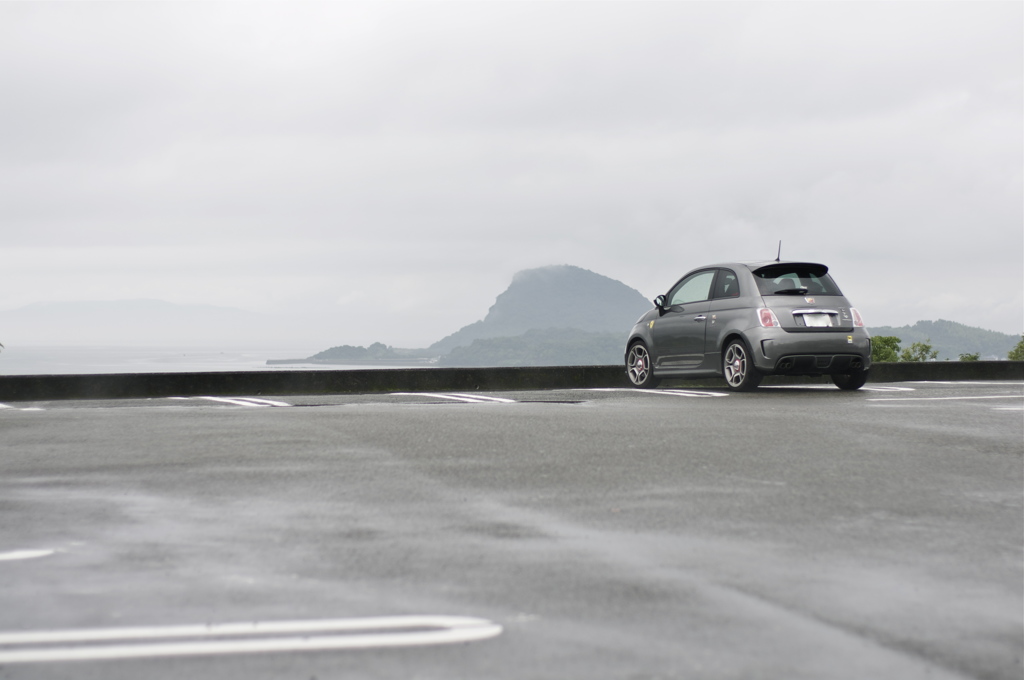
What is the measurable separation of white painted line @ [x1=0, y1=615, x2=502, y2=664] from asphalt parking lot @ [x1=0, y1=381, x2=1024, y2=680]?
0.04 feet

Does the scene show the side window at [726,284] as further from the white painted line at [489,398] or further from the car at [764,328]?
the white painted line at [489,398]

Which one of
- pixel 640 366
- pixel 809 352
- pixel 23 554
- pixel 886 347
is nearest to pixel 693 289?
pixel 640 366

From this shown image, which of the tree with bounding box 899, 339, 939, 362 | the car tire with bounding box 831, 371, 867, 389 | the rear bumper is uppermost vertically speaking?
the tree with bounding box 899, 339, 939, 362

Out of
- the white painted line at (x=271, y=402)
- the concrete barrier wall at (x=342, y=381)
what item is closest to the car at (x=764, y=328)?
the concrete barrier wall at (x=342, y=381)

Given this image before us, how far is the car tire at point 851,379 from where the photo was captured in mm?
16031

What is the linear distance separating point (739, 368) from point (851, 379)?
185cm

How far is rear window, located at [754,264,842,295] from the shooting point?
50.6ft

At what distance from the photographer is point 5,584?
4645mm

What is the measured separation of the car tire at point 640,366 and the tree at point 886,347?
9842 centimetres

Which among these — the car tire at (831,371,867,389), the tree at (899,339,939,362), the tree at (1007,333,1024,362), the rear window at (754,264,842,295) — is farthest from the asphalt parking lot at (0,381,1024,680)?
the tree at (1007,333,1024,362)

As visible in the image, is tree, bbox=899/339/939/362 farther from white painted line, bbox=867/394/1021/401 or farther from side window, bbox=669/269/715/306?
white painted line, bbox=867/394/1021/401

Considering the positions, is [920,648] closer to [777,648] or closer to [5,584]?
[777,648]

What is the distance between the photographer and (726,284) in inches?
631

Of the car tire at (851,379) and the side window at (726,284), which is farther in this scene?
the car tire at (851,379)
